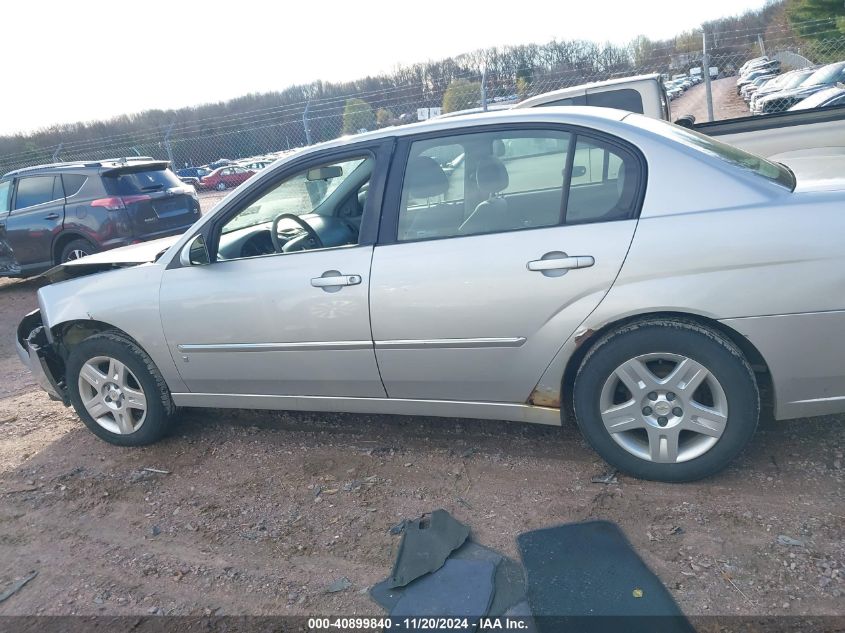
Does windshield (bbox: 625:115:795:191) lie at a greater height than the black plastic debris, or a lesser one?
greater

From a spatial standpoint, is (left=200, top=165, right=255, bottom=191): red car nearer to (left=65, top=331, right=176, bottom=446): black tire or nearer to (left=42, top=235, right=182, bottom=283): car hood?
(left=42, top=235, right=182, bottom=283): car hood

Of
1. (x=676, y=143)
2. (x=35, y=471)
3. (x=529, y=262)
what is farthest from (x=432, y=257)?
(x=35, y=471)

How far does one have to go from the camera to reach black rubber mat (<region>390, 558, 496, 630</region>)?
255cm

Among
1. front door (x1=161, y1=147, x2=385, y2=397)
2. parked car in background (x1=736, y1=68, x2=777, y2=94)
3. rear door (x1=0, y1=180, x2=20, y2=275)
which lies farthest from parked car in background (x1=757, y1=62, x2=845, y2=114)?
front door (x1=161, y1=147, x2=385, y2=397)

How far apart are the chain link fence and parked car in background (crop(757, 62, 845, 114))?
4.1 inches

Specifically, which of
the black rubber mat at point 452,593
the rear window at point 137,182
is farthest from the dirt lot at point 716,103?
the black rubber mat at point 452,593

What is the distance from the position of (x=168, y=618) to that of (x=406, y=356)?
5.12 feet

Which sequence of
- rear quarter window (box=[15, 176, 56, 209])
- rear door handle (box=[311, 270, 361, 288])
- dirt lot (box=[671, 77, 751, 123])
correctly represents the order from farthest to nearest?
dirt lot (box=[671, 77, 751, 123]) → rear quarter window (box=[15, 176, 56, 209]) → rear door handle (box=[311, 270, 361, 288])

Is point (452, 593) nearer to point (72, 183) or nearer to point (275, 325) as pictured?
point (275, 325)

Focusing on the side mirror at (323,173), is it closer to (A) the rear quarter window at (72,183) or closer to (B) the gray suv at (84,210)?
(B) the gray suv at (84,210)

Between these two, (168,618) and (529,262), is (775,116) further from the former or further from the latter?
(168,618)

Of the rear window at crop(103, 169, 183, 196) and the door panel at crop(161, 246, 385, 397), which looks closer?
the door panel at crop(161, 246, 385, 397)

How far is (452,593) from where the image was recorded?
2643 mm

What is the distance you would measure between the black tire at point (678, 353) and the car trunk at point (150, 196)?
751cm
